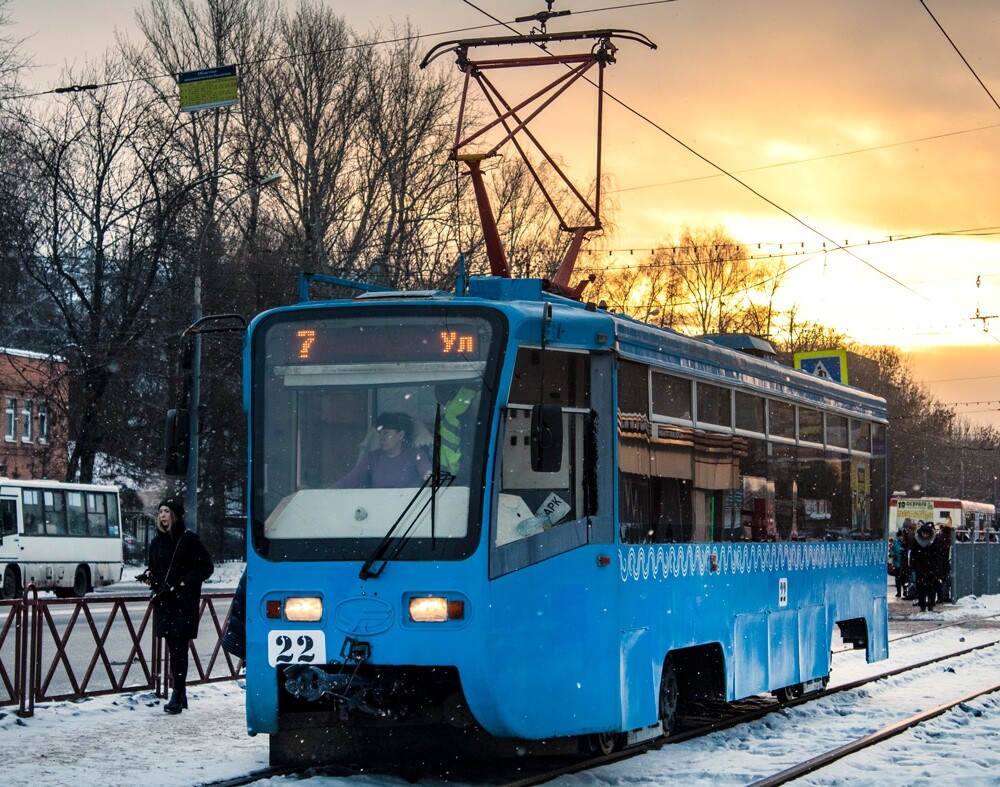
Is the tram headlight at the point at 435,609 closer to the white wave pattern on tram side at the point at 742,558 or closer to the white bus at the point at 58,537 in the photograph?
the white wave pattern on tram side at the point at 742,558

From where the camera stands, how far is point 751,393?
12578 mm

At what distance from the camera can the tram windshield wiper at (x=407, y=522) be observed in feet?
30.0

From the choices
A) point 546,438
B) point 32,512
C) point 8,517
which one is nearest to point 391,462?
point 546,438

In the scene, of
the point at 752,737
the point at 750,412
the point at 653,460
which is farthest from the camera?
the point at 750,412

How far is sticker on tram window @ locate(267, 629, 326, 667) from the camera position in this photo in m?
9.28

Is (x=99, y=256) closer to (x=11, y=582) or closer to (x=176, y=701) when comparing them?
(x=11, y=582)

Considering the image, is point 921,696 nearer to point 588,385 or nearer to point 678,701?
point 678,701

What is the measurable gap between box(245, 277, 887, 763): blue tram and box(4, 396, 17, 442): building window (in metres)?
55.3

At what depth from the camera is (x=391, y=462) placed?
30.7 ft

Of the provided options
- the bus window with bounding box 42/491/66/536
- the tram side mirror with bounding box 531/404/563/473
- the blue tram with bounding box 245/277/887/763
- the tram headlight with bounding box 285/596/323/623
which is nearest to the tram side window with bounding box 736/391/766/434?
the blue tram with bounding box 245/277/887/763

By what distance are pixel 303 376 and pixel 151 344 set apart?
36156mm

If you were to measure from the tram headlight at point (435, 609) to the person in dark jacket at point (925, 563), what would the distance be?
22.8 metres

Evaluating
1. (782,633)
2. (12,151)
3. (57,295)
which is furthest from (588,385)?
(57,295)

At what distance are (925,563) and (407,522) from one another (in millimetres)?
23287
